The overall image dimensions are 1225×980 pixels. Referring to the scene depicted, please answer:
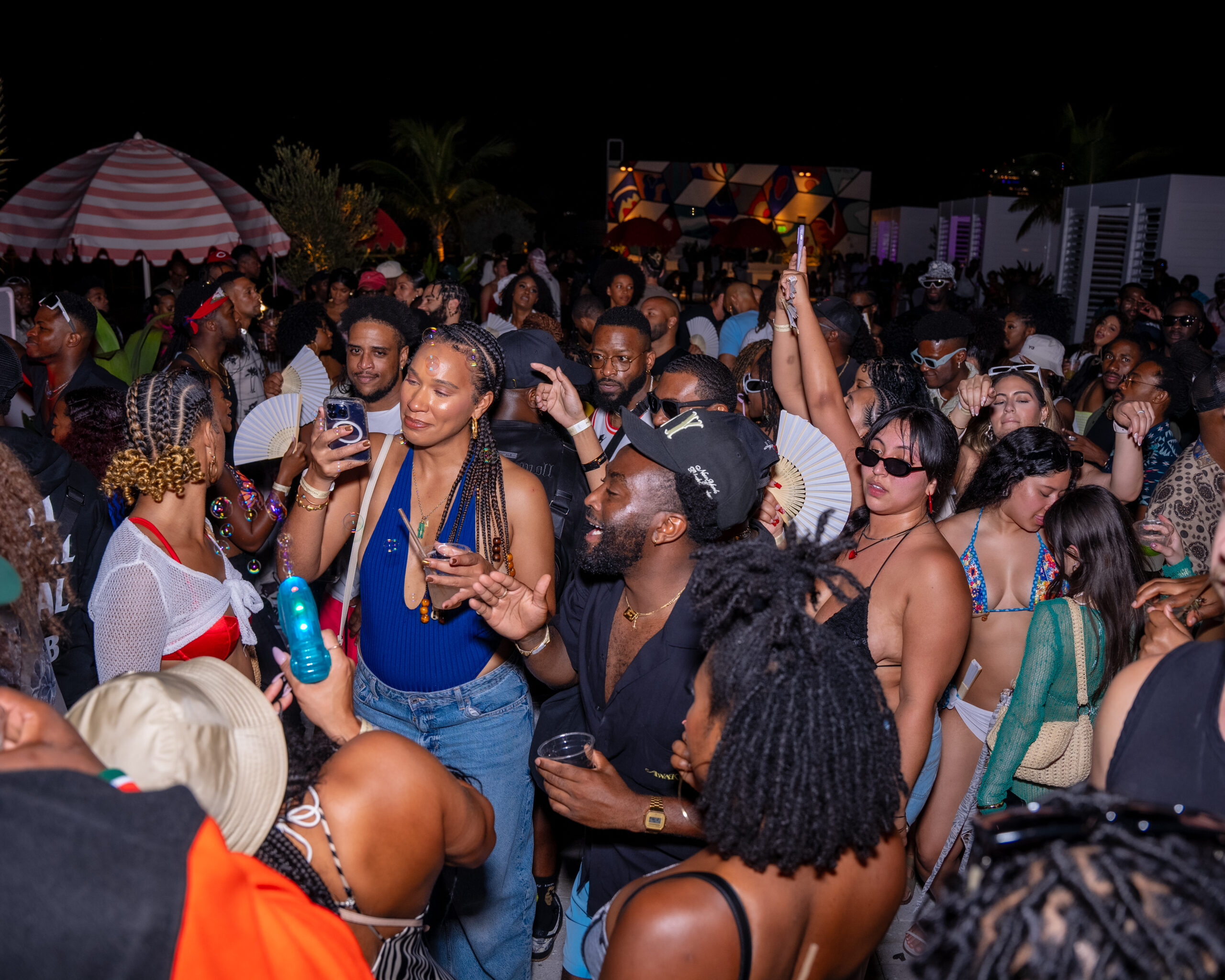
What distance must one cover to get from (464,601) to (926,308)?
7.62 meters

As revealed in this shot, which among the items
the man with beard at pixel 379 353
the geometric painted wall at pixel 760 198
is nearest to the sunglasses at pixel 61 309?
the man with beard at pixel 379 353

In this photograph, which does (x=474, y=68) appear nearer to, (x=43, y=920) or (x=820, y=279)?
(x=820, y=279)

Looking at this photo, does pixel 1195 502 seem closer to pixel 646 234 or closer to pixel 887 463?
pixel 887 463

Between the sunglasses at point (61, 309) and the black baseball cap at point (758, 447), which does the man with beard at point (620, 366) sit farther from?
the sunglasses at point (61, 309)

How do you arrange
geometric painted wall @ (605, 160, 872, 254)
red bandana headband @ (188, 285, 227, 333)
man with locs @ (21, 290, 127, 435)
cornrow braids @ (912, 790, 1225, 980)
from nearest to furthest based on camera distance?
cornrow braids @ (912, 790, 1225, 980) → man with locs @ (21, 290, 127, 435) → red bandana headband @ (188, 285, 227, 333) → geometric painted wall @ (605, 160, 872, 254)

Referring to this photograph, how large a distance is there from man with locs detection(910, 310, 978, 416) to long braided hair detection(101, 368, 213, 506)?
4.35 m

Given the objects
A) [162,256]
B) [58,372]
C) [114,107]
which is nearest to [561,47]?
[114,107]

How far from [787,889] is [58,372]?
5.10m

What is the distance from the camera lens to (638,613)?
2.62 meters

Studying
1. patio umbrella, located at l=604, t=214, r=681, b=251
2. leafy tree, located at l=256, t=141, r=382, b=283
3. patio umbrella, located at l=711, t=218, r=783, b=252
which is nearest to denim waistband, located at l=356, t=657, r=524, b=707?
leafy tree, located at l=256, t=141, r=382, b=283

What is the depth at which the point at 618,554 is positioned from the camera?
255cm

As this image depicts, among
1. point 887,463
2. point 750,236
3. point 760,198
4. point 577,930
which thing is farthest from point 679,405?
point 760,198

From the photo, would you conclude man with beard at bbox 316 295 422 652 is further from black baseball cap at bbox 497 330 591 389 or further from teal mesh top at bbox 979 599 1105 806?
teal mesh top at bbox 979 599 1105 806

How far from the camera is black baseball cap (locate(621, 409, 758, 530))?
2.50m
